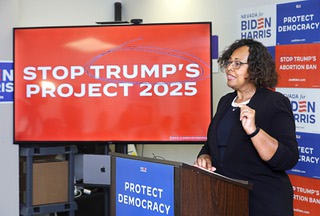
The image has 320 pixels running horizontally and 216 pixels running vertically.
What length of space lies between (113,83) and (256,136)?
2031mm

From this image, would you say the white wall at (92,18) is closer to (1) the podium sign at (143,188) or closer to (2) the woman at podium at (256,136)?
(2) the woman at podium at (256,136)

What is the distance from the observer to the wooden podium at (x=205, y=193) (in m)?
1.82

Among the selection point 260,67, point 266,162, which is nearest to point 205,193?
point 266,162

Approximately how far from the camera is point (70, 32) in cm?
395

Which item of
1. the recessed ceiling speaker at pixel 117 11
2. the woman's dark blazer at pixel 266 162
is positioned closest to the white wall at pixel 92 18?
the recessed ceiling speaker at pixel 117 11

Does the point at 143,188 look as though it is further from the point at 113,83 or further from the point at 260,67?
the point at 113,83

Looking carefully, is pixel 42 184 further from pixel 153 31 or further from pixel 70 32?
pixel 153 31

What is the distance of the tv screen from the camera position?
388cm

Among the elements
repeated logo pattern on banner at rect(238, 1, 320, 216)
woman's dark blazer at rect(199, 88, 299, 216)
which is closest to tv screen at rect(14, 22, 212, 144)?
repeated logo pattern on banner at rect(238, 1, 320, 216)

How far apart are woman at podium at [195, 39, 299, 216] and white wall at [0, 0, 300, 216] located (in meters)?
1.54

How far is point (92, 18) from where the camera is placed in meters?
5.01

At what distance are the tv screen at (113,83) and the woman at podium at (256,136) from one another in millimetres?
1510

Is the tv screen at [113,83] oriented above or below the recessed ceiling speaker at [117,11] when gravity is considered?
below

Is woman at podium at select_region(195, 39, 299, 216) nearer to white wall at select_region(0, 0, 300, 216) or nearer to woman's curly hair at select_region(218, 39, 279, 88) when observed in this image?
woman's curly hair at select_region(218, 39, 279, 88)
